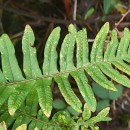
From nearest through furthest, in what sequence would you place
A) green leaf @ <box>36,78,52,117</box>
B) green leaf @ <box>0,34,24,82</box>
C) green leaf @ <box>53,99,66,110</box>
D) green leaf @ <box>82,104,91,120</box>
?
green leaf @ <box>36,78,52,117</box>
green leaf @ <box>0,34,24,82</box>
green leaf @ <box>82,104,91,120</box>
green leaf @ <box>53,99,66,110</box>

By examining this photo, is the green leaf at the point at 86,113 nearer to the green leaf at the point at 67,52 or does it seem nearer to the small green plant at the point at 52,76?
the small green plant at the point at 52,76

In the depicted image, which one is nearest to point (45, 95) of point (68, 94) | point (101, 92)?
point (68, 94)

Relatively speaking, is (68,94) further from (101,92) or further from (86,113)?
(101,92)

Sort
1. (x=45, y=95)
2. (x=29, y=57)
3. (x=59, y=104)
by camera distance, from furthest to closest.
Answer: (x=59, y=104) → (x=29, y=57) → (x=45, y=95)

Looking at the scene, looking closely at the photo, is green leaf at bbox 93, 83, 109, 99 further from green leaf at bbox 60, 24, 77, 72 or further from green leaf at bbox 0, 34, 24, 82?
green leaf at bbox 0, 34, 24, 82

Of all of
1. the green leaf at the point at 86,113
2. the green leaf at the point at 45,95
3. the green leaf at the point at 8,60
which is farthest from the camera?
the green leaf at the point at 86,113

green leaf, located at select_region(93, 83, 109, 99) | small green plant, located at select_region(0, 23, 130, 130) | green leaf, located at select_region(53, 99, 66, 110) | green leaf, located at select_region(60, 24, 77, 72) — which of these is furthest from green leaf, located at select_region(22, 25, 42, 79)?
green leaf, located at select_region(93, 83, 109, 99)

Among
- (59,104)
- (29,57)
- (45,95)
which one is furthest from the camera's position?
(59,104)

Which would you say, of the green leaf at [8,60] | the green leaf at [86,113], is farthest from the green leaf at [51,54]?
the green leaf at [86,113]

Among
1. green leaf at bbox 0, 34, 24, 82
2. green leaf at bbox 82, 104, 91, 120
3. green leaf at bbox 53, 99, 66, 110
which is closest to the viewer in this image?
green leaf at bbox 0, 34, 24, 82

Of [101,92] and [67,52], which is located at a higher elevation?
[67,52]
